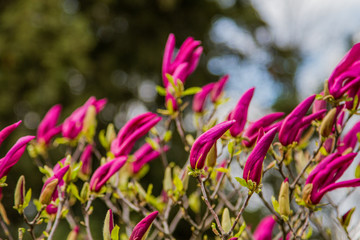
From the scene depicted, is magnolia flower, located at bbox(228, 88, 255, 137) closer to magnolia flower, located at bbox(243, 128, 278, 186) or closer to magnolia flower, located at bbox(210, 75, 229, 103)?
magnolia flower, located at bbox(243, 128, 278, 186)

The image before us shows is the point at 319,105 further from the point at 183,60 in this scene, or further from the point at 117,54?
the point at 117,54

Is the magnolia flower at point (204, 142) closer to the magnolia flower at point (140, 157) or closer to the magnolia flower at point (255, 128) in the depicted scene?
the magnolia flower at point (255, 128)

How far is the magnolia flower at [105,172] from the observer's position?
0.80 metres

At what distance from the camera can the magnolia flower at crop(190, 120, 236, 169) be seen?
24.9 inches

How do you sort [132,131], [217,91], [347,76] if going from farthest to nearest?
[217,91]
[132,131]
[347,76]

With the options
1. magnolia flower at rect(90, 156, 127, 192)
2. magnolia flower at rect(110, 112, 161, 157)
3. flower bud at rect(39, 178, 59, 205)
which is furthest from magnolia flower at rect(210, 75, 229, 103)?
flower bud at rect(39, 178, 59, 205)

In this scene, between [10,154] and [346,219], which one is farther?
[346,219]

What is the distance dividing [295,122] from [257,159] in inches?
5.8

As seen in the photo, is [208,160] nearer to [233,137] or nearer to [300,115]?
[233,137]

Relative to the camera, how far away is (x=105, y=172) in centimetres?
81

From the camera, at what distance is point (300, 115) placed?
72 centimetres

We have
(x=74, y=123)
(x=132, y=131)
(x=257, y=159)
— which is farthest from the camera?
(x=74, y=123)

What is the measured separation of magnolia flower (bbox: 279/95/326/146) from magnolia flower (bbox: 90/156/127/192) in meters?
0.32

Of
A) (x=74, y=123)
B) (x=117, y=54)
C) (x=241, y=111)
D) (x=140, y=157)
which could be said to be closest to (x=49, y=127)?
(x=74, y=123)
